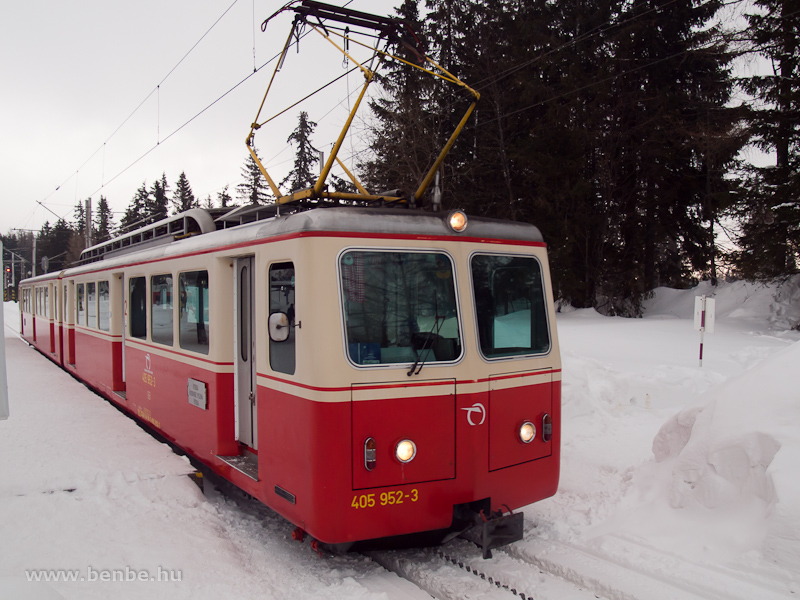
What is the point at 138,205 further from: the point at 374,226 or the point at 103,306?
the point at 374,226

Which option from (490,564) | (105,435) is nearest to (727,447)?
(490,564)

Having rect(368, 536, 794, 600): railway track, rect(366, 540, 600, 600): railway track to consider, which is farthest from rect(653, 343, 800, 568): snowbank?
rect(366, 540, 600, 600): railway track

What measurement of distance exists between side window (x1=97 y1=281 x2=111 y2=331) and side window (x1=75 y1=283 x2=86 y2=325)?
5.10ft

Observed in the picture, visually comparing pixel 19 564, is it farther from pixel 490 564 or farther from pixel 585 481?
pixel 585 481

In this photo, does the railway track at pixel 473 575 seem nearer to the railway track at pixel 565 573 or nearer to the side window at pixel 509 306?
the railway track at pixel 565 573

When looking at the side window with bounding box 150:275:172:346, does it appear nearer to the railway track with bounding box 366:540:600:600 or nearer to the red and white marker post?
the railway track with bounding box 366:540:600:600

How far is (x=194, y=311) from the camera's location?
20.0 ft

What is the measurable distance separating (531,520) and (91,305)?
8.81m

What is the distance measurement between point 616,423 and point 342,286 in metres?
6.25

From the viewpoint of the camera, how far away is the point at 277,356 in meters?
4.64

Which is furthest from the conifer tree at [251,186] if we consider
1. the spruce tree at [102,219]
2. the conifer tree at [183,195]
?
the spruce tree at [102,219]

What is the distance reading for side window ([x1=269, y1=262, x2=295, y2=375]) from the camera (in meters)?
4.46

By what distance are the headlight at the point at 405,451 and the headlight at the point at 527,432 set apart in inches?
39.7

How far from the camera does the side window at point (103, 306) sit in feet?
31.7
